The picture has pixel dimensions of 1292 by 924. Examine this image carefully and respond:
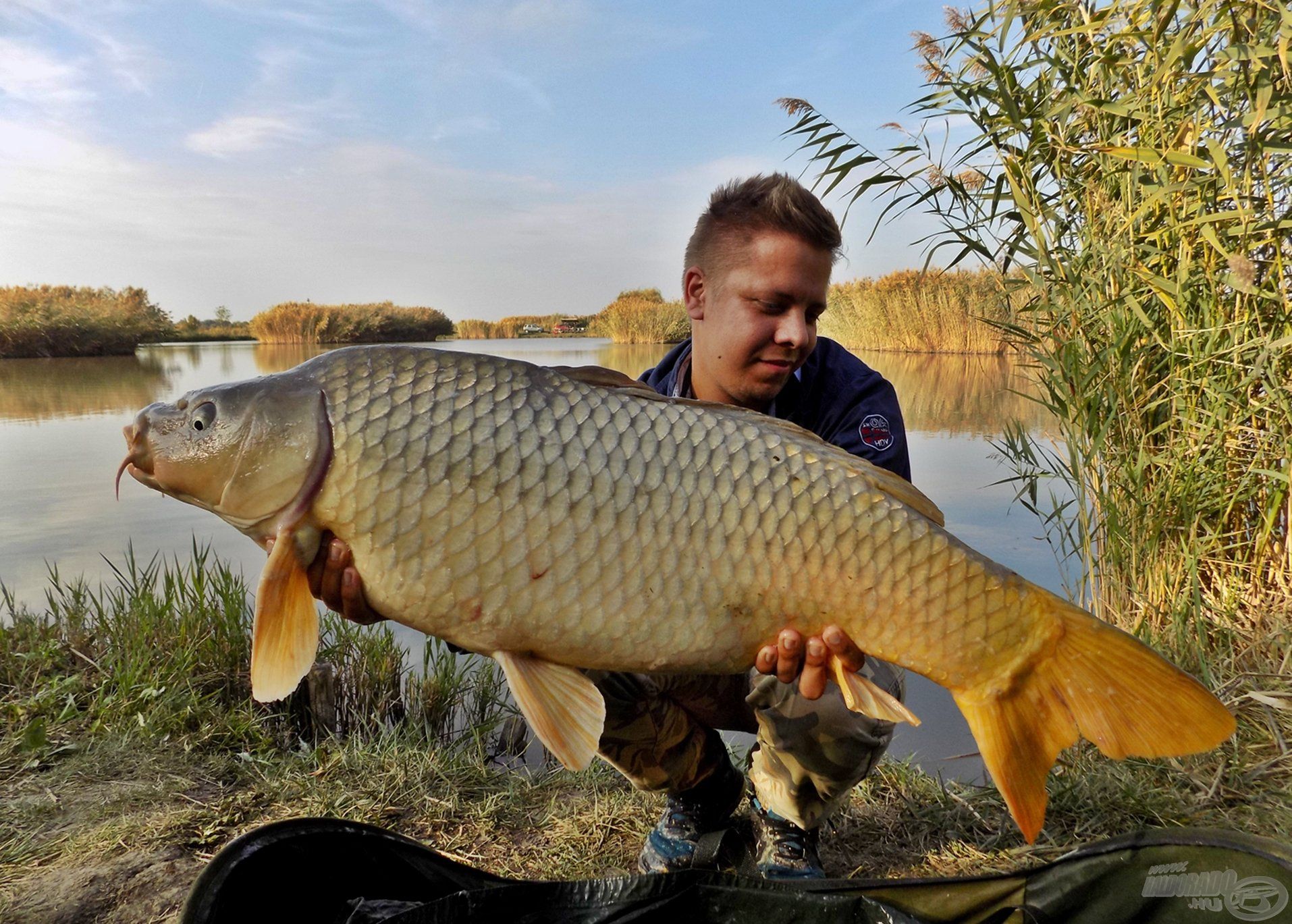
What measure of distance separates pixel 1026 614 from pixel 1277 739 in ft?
3.92

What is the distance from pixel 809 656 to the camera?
1158mm

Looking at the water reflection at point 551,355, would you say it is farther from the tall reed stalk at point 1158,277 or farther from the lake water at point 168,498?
the tall reed stalk at point 1158,277

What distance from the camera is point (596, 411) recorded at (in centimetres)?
110

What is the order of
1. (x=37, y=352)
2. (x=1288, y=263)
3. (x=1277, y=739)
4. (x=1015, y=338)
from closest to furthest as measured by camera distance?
(x=1277, y=739), (x=1288, y=263), (x=1015, y=338), (x=37, y=352)

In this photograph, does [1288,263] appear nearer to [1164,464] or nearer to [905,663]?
[1164,464]

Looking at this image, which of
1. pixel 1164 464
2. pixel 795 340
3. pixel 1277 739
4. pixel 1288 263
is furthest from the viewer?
pixel 1164 464

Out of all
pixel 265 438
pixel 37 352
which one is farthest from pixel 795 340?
pixel 37 352

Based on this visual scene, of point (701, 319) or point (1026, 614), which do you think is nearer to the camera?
point (1026, 614)

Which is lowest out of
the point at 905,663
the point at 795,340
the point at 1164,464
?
the point at 905,663

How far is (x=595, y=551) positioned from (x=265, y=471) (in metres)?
0.45

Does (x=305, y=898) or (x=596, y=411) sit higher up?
(x=596, y=411)

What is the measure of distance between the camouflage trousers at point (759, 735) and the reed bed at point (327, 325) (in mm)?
12267

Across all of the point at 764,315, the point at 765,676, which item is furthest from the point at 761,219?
the point at 765,676

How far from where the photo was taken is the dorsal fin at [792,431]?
1153mm
